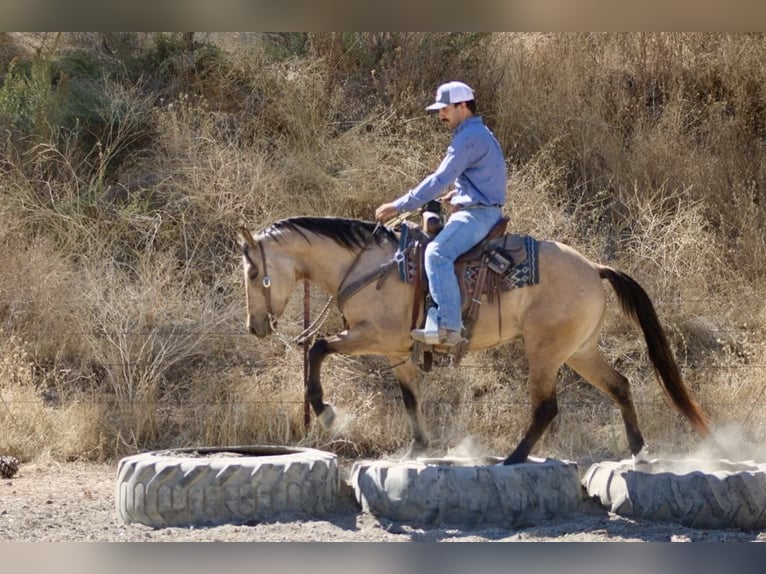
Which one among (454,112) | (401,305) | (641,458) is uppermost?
(454,112)

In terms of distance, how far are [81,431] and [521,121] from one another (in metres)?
7.42

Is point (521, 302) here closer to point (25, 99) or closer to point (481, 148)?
point (481, 148)

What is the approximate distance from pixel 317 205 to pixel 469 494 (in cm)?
661

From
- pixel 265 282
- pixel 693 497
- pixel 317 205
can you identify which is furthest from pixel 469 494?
pixel 317 205

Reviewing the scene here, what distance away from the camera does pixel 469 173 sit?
330 inches

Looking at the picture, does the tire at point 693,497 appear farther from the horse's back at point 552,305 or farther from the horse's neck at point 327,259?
the horse's neck at point 327,259

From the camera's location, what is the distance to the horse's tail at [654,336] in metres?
8.74

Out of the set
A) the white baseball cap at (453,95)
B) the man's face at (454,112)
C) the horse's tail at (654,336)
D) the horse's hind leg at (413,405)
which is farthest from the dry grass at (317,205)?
the white baseball cap at (453,95)

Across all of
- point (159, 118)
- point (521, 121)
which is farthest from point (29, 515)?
point (521, 121)

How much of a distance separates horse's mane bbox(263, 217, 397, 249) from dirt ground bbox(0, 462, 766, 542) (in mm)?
1849

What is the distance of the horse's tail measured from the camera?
28.7ft

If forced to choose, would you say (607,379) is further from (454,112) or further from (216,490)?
(216,490)

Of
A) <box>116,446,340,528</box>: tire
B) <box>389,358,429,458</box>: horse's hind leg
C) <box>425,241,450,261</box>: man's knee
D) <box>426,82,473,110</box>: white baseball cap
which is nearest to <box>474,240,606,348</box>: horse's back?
<box>425,241,450,261</box>: man's knee

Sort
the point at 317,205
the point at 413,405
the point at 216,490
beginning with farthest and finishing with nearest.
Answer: the point at 317,205 → the point at 413,405 → the point at 216,490
